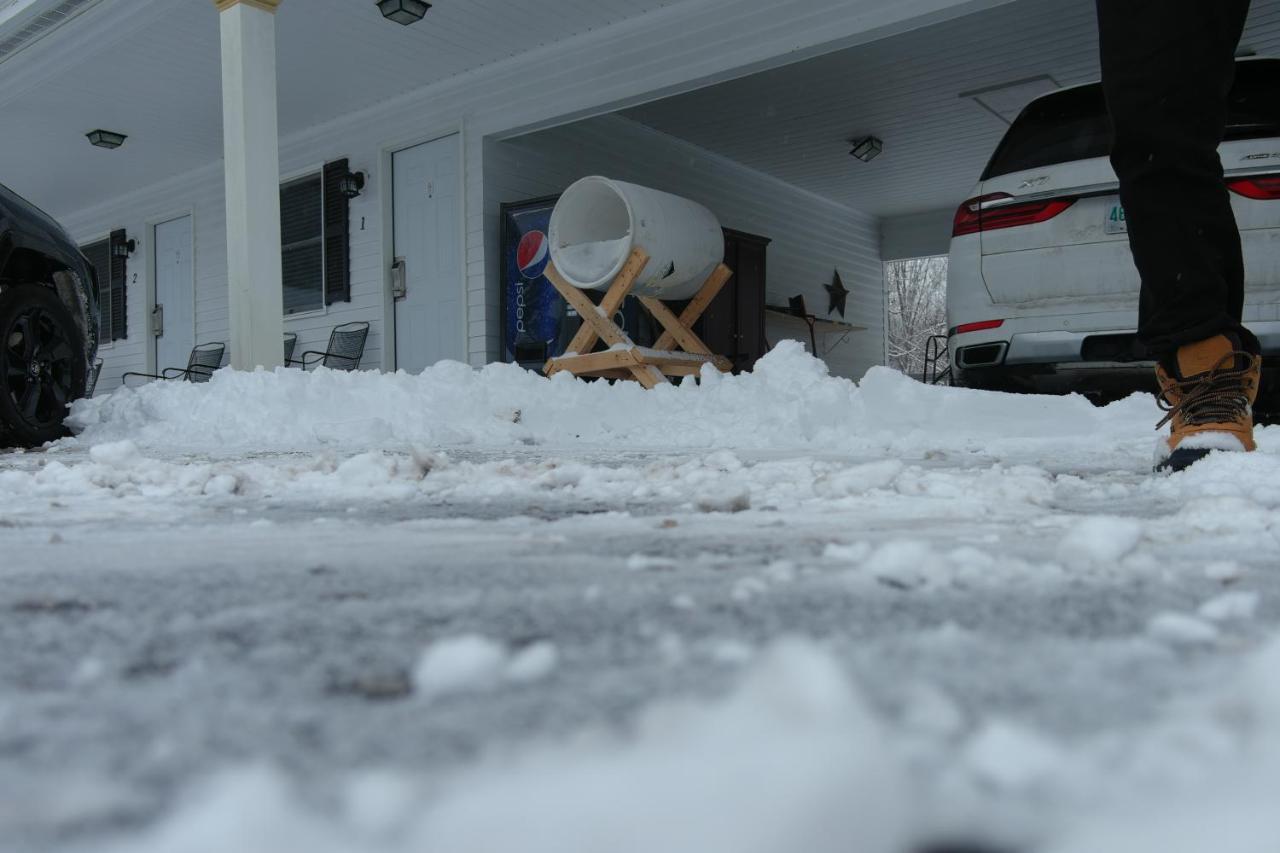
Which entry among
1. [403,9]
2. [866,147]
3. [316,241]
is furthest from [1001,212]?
[316,241]

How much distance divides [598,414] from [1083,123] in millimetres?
2299

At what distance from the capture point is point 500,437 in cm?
376

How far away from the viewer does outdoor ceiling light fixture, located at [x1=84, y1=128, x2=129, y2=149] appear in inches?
397

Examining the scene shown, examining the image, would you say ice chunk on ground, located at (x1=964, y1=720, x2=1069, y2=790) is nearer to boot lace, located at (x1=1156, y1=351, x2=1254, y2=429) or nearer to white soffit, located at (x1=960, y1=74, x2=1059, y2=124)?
boot lace, located at (x1=1156, y1=351, x2=1254, y2=429)

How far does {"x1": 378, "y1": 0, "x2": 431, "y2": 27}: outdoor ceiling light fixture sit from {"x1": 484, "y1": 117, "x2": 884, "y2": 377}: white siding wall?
161 centimetres

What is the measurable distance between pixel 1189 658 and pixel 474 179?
834 centimetres

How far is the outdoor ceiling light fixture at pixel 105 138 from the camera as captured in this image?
10086 millimetres

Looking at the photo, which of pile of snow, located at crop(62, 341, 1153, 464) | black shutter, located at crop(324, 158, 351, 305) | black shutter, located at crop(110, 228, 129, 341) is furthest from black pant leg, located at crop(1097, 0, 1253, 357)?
black shutter, located at crop(110, 228, 129, 341)

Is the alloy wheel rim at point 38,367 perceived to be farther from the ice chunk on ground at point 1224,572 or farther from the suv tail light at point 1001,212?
the ice chunk on ground at point 1224,572

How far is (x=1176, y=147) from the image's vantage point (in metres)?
1.84

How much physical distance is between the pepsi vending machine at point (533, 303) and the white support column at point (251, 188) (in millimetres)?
2361

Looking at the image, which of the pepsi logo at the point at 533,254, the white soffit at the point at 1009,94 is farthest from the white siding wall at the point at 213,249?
the white soffit at the point at 1009,94

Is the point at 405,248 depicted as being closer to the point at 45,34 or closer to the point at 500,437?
the point at 45,34

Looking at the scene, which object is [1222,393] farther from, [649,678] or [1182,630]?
[649,678]
